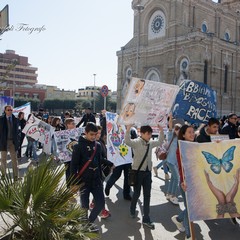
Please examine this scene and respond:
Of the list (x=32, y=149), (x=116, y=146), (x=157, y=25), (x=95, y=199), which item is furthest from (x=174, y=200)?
(x=157, y=25)

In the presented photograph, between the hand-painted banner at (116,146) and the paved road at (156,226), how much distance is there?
871 millimetres

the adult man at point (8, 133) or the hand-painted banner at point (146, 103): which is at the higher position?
the hand-painted banner at point (146, 103)

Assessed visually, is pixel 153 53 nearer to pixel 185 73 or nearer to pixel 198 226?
pixel 185 73

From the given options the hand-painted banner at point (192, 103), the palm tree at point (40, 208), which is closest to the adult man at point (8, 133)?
the hand-painted banner at point (192, 103)

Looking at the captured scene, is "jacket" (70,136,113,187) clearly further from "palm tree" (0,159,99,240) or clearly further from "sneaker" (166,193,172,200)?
"sneaker" (166,193,172,200)

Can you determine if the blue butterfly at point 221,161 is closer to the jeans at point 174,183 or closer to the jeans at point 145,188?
the jeans at point 145,188

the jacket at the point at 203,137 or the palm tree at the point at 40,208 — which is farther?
the jacket at the point at 203,137

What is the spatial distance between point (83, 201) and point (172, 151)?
Answer: 292 centimetres

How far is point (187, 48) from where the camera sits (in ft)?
135

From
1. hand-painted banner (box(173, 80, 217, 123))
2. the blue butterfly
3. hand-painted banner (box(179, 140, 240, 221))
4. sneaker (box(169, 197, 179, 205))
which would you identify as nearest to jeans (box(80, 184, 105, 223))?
hand-painted banner (box(179, 140, 240, 221))

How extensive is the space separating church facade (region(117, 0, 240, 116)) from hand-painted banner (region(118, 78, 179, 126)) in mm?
32202

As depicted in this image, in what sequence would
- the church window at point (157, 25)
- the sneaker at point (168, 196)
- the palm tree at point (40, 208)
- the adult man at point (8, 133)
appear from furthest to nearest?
Result: the church window at point (157, 25) → the adult man at point (8, 133) → the sneaker at point (168, 196) → the palm tree at point (40, 208)

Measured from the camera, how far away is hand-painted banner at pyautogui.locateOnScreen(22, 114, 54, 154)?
35.3 feet

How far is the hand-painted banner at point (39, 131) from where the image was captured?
10.8m
